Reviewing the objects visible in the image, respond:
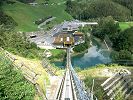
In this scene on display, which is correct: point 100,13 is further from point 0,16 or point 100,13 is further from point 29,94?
point 29,94

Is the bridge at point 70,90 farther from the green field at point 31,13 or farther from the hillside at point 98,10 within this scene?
the hillside at point 98,10

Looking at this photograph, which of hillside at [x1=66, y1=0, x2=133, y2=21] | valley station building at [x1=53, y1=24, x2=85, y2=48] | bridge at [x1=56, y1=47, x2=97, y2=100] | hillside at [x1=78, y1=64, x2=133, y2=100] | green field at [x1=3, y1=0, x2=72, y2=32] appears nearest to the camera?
bridge at [x1=56, y1=47, x2=97, y2=100]

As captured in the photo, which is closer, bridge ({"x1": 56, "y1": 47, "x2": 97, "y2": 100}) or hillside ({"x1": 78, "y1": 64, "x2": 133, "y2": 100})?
bridge ({"x1": 56, "y1": 47, "x2": 97, "y2": 100})

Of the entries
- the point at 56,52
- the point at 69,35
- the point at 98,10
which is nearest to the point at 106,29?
the point at 69,35

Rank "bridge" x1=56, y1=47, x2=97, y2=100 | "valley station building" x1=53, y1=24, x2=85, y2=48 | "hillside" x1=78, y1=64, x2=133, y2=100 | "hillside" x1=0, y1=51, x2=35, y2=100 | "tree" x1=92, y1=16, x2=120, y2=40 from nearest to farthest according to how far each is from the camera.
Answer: "hillside" x1=0, y1=51, x2=35, y2=100 < "bridge" x1=56, y1=47, x2=97, y2=100 < "hillside" x1=78, y1=64, x2=133, y2=100 < "valley station building" x1=53, y1=24, x2=85, y2=48 < "tree" x1=92, y1=16, x2=120, y2=40

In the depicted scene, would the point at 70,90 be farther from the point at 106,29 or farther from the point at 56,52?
the point at 106,29

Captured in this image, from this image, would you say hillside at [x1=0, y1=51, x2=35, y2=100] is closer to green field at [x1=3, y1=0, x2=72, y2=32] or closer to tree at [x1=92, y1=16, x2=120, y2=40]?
tree at [x1=92, y1=16, x2=120, y2=40]

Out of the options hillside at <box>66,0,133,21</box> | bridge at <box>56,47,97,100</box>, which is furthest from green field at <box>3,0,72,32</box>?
bridge at <box>56,47,97,100</box>

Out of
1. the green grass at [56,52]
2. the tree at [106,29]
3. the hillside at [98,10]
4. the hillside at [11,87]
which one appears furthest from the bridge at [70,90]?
the hillside at [98,10]
